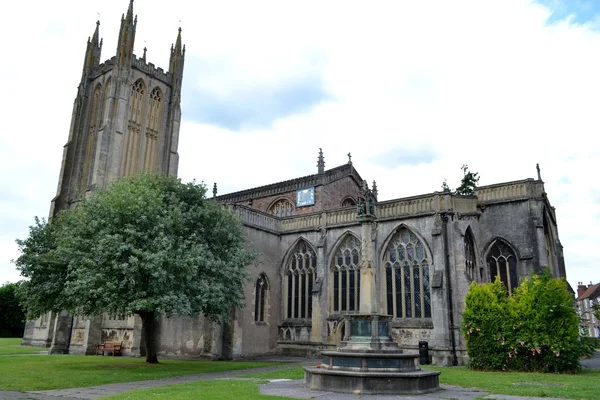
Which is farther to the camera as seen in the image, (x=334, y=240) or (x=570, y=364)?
(x=334, y=240)

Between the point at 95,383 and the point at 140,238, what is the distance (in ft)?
19.2

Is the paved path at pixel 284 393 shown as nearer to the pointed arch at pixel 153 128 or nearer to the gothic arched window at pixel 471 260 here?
the gothic arched window at pixel 471 260

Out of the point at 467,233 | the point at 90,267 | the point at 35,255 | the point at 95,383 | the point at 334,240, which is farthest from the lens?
the point at 334,240

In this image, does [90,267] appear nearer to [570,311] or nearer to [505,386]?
[505,386]

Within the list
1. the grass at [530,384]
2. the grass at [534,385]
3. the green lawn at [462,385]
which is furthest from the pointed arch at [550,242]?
the green lawn at [462,385]

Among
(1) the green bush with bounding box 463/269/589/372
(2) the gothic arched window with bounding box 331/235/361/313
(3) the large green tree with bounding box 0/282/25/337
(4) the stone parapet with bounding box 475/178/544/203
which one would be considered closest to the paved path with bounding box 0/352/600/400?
(1) the green bush with bounding box 463/269/589/372

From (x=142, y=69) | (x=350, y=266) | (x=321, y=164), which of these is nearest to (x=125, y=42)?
(x=142, y=69)

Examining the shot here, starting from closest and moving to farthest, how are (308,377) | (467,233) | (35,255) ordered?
(308,377)
(35,255)
(467,233)

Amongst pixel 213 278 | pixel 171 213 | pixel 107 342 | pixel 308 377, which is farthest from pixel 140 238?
pixel 107 342

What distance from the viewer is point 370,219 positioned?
1566 cm

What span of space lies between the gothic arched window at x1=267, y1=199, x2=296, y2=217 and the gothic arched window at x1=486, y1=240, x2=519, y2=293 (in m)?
15.8

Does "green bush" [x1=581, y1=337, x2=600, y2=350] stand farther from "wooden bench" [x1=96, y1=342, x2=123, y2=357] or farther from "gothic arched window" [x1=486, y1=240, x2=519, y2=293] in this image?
"wooden bench" [x1=96, y1=342, x2=123, y2=357]

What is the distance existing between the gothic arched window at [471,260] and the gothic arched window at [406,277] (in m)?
2.19

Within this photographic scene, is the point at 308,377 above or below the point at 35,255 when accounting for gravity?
below
